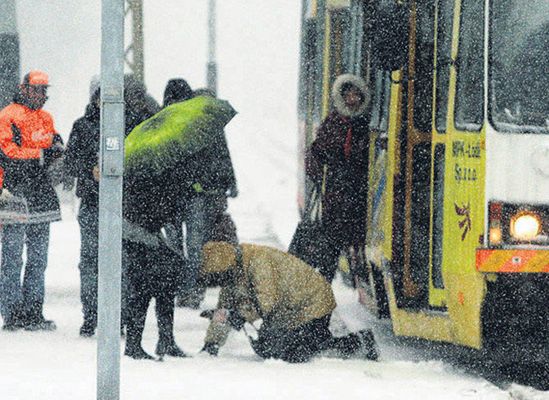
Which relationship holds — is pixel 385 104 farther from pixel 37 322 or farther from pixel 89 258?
pixel 37 322

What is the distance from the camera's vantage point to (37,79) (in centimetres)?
Answer: 1141

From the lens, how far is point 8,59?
1853 cm

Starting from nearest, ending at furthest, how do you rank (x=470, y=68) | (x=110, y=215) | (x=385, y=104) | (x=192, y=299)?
1. (x=110, y=215)
2. (x=470, y=68)
3. (x=385, y=104)
4. (x=192, y=299)

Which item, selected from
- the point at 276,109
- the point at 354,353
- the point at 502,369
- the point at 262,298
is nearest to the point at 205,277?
the point at 262,298

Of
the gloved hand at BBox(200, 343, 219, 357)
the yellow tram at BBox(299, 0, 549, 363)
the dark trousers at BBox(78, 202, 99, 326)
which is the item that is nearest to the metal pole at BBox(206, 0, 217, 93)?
the dark trousers at BBox(78, 202, 99, 326)

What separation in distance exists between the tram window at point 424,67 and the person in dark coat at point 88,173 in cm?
213

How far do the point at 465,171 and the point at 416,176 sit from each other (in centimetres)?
132

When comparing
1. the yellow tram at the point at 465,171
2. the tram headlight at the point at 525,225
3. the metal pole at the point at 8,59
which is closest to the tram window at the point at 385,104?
the yellow tram at the point at 465,171

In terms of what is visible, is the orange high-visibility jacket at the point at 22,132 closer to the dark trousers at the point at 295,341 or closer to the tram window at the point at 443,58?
the dark trousers at the point at 295,341

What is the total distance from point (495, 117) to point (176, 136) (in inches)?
74.9

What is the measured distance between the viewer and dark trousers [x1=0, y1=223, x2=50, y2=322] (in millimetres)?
11516

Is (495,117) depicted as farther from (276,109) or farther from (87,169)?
(276,109)

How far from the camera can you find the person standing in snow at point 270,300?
9.61 m

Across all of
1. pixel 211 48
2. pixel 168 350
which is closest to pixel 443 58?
pixel 168 350
